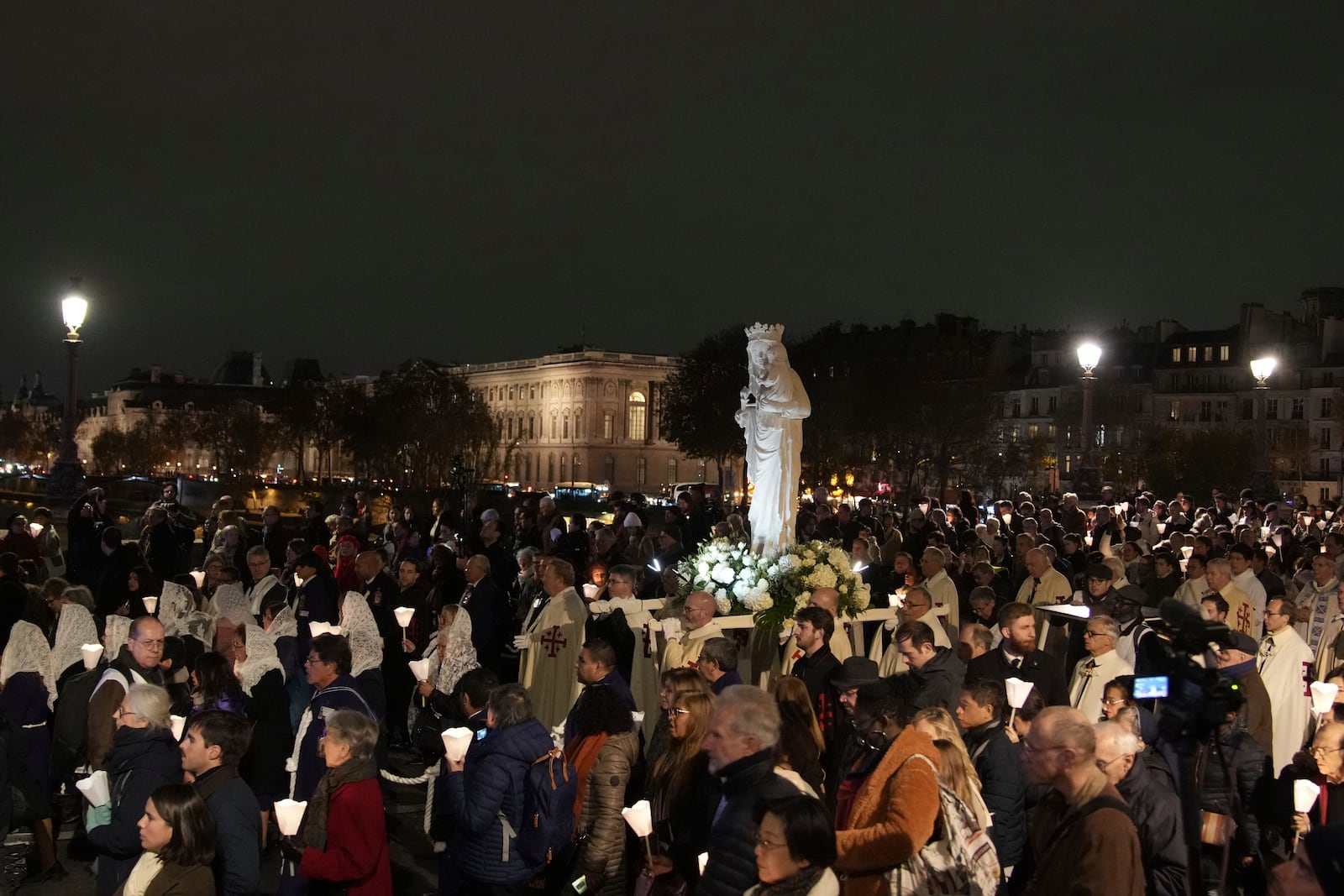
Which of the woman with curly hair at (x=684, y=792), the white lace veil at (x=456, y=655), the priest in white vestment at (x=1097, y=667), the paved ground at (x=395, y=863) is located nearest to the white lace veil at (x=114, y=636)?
the paved ground at (x=395, y=863)

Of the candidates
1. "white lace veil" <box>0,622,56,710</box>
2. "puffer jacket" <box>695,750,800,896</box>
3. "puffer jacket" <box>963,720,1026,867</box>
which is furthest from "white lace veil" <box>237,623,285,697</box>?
"puffer jacket" <box>963,720,1026,867</box>

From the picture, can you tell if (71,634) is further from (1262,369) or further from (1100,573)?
(1262,369)

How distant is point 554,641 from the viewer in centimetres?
1106

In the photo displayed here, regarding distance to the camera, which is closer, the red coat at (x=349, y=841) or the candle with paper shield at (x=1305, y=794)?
the red coat at (x=349, y=841)

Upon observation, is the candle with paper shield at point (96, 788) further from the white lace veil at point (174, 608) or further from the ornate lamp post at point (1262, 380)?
the ornate lamp post at point (1262, 380)

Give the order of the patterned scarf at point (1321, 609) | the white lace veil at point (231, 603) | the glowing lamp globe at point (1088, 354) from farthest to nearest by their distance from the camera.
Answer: the glowing lamp globe at point (1088, 354) → the patterned scarf at point (1321, 609) → the white lace veil at point (231, 603)

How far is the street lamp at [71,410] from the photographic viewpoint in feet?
87.9

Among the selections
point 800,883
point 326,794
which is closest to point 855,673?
point 800,883

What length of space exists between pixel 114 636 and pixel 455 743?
4.80m

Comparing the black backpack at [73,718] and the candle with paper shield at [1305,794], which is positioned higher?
the candle with paper shield at [1305,794]

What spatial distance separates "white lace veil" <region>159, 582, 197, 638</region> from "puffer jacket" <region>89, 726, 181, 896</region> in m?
4.09

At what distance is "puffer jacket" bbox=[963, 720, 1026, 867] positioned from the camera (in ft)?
21.6

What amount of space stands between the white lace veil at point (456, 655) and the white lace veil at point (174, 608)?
251cm

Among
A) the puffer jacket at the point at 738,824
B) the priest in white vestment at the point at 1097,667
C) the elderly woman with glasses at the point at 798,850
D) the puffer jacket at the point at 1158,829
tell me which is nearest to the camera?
the elderly woman with glasses at the point at 798,850
